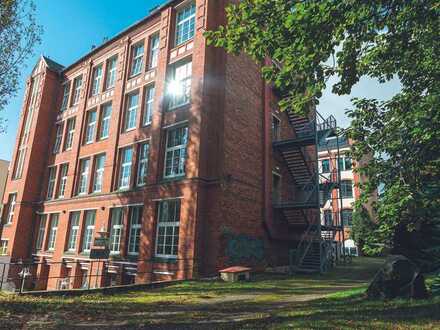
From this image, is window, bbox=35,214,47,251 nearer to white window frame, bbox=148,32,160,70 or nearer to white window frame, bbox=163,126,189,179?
white window frame, bbox=163,126,189,179

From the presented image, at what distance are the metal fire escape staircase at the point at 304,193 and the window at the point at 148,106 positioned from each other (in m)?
7.81

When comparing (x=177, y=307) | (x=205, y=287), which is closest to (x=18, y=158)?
(x=205, y=287)

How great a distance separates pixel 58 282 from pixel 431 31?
23032mm

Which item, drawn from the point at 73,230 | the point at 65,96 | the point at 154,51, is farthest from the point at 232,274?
the point at 65,96

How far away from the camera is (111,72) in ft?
77.9

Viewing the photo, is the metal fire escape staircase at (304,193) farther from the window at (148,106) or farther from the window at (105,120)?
the window at (105,120)

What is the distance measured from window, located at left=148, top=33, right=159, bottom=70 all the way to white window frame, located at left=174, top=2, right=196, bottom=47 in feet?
6.74

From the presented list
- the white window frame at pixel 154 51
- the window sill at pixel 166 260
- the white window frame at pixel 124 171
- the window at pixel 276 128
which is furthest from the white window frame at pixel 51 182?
the window at pixel 276 128

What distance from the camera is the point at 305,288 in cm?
1124

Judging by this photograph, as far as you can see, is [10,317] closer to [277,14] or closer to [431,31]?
[277,14]

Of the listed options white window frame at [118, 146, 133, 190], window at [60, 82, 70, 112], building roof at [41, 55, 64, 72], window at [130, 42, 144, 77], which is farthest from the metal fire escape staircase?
building roof at [41, 55, 64, 72]

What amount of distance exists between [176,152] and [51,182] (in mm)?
14622

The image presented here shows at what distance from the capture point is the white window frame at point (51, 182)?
83.2 ft

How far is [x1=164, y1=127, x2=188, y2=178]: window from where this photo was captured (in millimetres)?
16328
